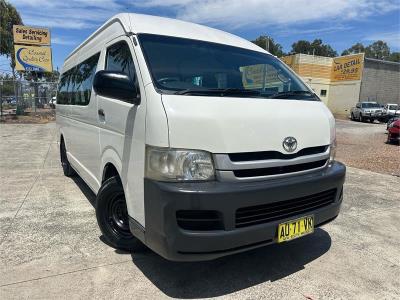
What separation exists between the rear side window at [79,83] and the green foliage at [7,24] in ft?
77.1

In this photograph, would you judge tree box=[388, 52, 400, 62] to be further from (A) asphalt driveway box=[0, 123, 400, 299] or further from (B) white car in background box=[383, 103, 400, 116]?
(A) asphalt driveway box=[0, 123, 400, 299]

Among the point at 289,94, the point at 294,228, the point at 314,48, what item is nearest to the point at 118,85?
the point at 289,94

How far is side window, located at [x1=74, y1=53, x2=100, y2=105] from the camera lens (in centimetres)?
456

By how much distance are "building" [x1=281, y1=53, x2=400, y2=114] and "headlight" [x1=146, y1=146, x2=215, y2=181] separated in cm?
4087

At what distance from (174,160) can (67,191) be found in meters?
4.03

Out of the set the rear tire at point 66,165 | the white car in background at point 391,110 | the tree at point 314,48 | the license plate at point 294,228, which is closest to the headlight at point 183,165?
the license plate at point 294,228

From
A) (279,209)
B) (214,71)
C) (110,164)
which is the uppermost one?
(214,71)

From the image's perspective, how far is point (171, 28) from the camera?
375 centimetres

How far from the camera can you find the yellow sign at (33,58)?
87.3ft

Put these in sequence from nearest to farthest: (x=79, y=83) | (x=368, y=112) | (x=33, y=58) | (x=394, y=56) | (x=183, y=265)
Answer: (x=183, y=265) → (x=79, y=83) → (x=33, y=58) → (x=368, y=112) → (x=394, y=56)

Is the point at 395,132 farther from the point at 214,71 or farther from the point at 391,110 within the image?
the point at 391,110

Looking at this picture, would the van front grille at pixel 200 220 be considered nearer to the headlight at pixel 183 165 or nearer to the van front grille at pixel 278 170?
the headlight at pixel 183 165

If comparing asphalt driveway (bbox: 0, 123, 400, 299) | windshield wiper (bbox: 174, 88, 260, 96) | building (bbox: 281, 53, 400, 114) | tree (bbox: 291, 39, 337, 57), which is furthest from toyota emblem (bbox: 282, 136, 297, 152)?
tree (bbox: 291, 39, 337, 57)

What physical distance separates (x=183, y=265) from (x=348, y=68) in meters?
42.9
